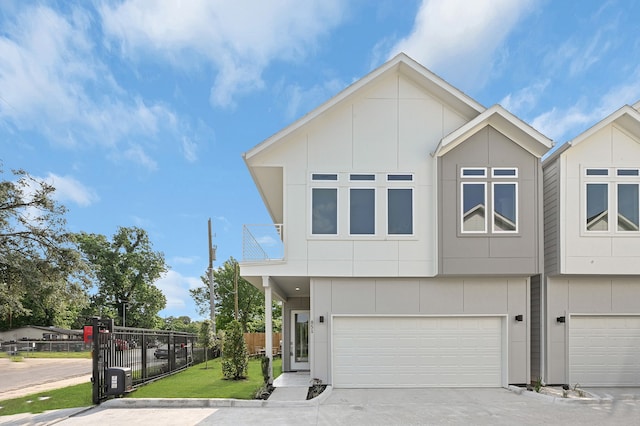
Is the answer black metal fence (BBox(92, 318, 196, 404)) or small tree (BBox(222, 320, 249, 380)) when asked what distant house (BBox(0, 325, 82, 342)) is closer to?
black metal fence (BBox(92, 318, 196, 404))

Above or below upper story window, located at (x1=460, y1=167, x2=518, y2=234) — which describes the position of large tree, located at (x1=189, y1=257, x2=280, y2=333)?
below

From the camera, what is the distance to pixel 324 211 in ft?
41.0

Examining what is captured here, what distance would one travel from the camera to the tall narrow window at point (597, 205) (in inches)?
481

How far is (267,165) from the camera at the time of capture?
41.4 ft

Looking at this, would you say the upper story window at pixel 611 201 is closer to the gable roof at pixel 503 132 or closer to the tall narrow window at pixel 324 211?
the gable roof at pixel 503 132

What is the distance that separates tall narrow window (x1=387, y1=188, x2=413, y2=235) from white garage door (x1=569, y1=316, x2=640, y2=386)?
16.3 ft

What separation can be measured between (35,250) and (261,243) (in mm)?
17802

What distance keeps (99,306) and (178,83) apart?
36.9 metres

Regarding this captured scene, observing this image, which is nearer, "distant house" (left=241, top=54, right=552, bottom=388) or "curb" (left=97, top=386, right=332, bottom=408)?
"curb" (left=97, top=386, right=332, bottom=408)

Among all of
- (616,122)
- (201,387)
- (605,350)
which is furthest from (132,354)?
(616,122)

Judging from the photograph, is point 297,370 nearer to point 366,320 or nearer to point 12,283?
point 366,320

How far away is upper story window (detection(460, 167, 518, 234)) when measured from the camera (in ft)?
39.8

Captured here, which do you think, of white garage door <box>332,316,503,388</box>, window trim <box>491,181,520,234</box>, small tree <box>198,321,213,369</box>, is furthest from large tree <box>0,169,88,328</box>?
window trim <box>491,181,520,234</box>

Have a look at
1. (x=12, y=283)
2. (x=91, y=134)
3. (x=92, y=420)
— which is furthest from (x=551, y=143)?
(x=12, y=283)
